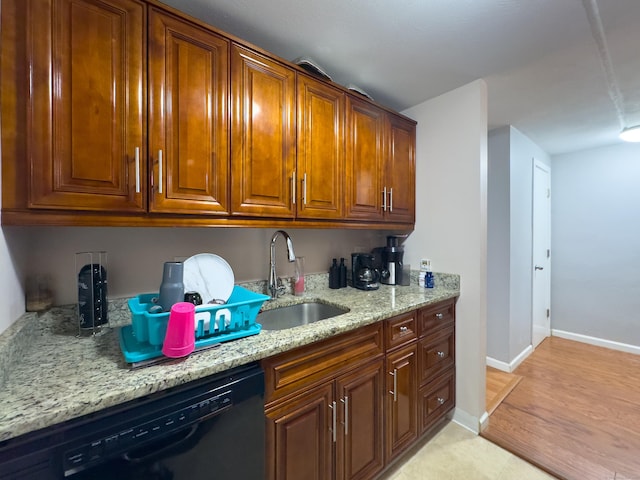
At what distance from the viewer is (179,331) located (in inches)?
32.7

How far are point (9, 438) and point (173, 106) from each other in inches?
42.5

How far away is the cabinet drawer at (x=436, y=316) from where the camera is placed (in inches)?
64.9

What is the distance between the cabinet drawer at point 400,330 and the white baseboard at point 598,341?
312 cm

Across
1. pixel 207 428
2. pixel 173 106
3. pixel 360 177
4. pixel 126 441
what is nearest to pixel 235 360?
pixel 207 428

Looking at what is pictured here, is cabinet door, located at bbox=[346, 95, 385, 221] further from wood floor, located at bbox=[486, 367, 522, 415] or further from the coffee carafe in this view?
wood floor, located at bbox=[486, 367, 522, 415]

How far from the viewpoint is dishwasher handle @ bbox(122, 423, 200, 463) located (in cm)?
72

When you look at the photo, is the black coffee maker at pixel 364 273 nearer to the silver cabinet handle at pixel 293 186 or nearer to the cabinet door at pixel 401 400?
the cabinet door at pixel 401 400

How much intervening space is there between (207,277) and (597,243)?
165 inches

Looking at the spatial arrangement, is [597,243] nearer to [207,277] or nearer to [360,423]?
[360,423]

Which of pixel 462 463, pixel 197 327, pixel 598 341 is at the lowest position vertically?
pixel 462 463

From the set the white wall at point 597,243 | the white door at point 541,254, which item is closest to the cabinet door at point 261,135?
the white door at point 541,254

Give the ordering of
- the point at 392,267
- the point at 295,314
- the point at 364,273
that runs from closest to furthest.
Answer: the point at 295,314 < the point at 364,273 < the point at 392,267

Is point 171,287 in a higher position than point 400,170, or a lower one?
lower

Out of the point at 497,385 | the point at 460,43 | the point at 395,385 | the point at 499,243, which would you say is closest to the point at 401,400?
the point at 395,385
